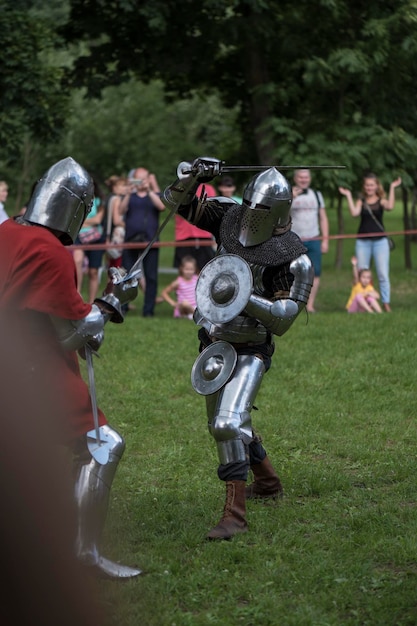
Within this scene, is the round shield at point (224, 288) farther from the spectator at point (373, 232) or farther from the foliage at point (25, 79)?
the foliage at point (25, 79)

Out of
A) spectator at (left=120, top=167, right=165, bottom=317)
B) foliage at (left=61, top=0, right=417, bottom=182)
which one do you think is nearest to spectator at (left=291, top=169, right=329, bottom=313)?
spectator at (left=120, top=167, right=165, bottom=317)

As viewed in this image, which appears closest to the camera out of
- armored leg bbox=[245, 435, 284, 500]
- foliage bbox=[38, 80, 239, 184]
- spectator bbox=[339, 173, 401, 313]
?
armored leg bbox=[245, 435, 284, 500]

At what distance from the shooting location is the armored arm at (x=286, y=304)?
18.1ft

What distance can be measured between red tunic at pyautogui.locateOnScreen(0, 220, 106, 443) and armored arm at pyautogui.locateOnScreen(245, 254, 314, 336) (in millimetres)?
961

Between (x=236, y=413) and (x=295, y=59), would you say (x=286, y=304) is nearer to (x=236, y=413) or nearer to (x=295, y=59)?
(x=236, y=413)

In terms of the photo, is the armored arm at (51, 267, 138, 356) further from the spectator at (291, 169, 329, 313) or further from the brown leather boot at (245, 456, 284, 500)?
the spectator at (291, 169, 329, 313)

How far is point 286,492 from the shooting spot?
6371 mm

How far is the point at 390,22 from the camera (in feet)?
45.0

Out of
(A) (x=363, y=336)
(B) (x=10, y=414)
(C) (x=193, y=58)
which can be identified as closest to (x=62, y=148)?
(C) (x=193, y=58)

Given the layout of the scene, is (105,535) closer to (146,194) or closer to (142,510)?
(142,510)

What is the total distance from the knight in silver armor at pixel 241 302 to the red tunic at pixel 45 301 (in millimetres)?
868

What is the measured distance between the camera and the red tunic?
4801mm

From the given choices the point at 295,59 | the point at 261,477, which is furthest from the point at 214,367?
the point at 295,59

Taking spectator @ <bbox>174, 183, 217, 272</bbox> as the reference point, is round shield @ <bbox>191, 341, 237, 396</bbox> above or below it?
below
